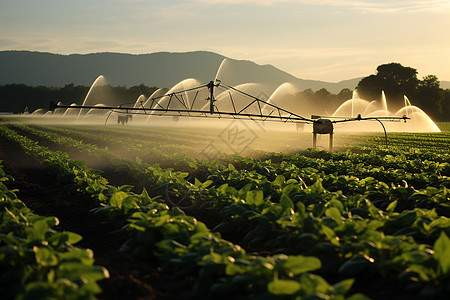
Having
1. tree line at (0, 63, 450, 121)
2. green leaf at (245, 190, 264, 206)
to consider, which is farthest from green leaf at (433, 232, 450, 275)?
A: tree line at (0, 63, 450, 121)

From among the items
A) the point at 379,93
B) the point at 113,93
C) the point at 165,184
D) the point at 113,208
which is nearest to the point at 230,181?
the point at 165,184

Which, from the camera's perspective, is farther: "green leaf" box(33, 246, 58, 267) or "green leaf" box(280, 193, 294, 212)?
"green leaf" box(280, 193, 294, 212)

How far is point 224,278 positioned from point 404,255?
1372 mm

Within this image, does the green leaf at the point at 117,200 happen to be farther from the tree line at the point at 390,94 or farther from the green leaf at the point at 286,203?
the tree line at the point at 390,94

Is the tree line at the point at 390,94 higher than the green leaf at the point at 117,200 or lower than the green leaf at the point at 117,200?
higher

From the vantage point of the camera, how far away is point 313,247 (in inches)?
170

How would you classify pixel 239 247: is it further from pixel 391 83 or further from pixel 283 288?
pixel 391 83

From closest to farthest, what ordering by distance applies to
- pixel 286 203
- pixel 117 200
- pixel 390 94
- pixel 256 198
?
pixel 286 203, pixel 256 198, pixel 117 200, pixel 390 94

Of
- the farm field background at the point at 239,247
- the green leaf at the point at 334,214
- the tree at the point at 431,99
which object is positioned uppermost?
the tree at the point at 431,99

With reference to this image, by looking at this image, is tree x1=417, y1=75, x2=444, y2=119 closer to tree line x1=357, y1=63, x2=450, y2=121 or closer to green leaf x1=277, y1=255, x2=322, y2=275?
tree line x1=357, y1=63, x2=450, y2=121

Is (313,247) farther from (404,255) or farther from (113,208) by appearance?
(113,208)

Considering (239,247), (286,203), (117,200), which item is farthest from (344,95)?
(239,247)

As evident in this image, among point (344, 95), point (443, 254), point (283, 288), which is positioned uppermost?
point (344, 95)

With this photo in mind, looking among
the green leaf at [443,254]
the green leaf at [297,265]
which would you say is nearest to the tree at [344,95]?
the green leaf at [443,254]
